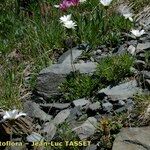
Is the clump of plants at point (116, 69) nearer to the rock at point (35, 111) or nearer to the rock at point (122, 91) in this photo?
the rock at point (122, 91)

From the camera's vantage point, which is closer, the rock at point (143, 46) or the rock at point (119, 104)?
the rock at point (119, 104)

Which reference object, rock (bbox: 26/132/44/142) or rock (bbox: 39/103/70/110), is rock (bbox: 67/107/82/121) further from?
rock (bbox: 26/132/44/142)

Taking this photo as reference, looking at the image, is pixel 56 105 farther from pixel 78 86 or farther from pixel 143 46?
pixel 143 46

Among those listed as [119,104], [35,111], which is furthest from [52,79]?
[119,104]

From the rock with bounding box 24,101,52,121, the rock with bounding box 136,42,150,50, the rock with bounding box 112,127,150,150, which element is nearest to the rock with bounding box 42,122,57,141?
the rock with bounding box 24,101,52,121

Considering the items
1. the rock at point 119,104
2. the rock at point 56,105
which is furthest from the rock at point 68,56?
the rock at point 119,104
